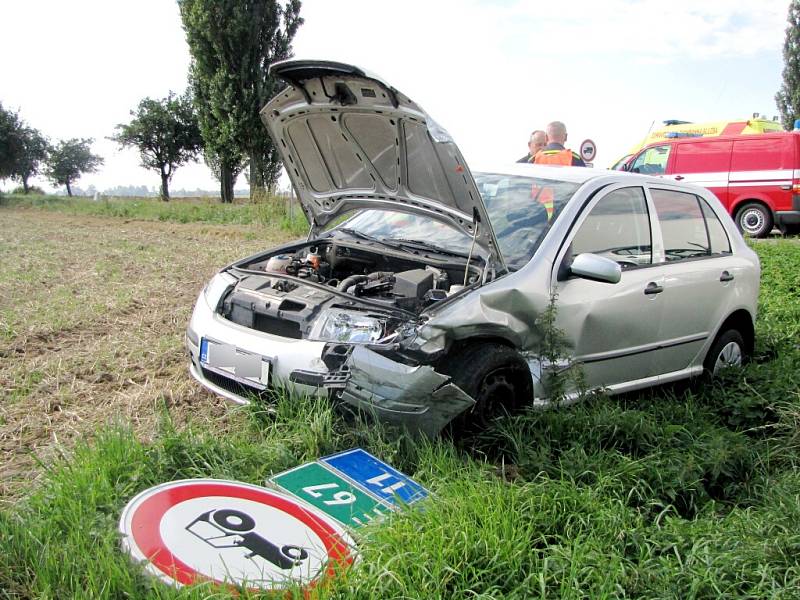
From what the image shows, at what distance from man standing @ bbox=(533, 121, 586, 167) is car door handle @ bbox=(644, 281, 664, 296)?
2949 millimetres

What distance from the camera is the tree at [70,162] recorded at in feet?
180

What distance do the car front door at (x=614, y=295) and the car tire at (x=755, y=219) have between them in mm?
10836

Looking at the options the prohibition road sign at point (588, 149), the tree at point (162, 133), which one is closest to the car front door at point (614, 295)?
the prohibition road sign at point (588, 149)

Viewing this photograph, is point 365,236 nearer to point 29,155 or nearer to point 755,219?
point 755,219

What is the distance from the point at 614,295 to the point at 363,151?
178 centimetres

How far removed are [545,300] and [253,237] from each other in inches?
433

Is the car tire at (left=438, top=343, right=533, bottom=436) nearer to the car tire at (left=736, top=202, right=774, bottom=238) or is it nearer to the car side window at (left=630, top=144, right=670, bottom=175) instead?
the car tire at (left=736, top=202, right=774, bottom=238)

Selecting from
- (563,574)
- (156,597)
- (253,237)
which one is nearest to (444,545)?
(563,574)

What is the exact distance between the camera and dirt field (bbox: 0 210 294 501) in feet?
12.2

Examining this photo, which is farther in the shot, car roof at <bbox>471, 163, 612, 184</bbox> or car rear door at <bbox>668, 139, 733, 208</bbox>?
car rear door at <bbox>668, 139, 733, 208</bbox>

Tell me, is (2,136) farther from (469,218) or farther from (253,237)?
(469,218)

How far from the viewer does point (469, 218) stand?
3984mm

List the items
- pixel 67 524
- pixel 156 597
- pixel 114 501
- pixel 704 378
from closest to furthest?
pixel 156 597
pixel 67 524
pixel 114 501
pixel 704 378

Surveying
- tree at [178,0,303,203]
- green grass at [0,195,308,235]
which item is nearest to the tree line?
tree at [178,0,303,203]
